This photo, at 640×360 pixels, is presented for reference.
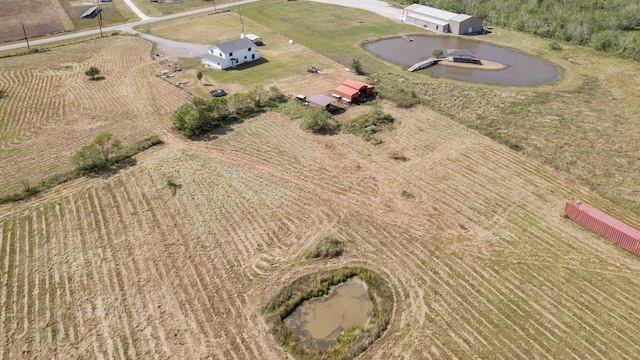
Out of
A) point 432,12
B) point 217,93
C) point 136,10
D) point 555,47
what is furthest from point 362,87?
point 136,10

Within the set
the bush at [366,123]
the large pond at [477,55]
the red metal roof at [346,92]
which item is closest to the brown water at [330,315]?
the bush at [366,123]

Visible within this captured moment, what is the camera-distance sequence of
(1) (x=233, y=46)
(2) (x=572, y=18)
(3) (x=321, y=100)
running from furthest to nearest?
(2) (x=572, y=18) → (1) (x=233, y=46) → (3) (x=321, y=100)

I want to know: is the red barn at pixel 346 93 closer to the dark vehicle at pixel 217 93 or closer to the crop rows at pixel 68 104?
the dark vehicle at pixel 217 93

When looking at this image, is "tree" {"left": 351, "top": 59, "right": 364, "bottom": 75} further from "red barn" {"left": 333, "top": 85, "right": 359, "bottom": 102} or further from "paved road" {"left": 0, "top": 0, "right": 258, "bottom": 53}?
"paved road" {"left": 0, "top": 0, "right": 258, "bottom": 53}

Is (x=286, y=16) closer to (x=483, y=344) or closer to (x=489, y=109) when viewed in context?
(x=489, y=109)

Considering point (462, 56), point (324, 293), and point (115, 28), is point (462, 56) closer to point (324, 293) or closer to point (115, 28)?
A: point (324, 293)

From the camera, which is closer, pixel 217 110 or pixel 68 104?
pixel 217 110

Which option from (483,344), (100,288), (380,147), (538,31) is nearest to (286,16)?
(538,31)
